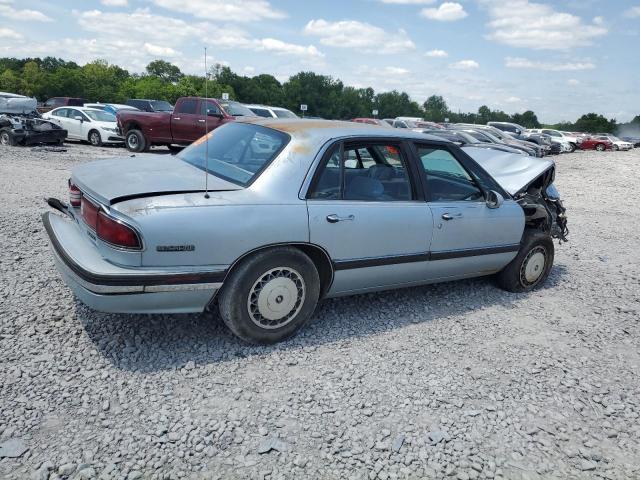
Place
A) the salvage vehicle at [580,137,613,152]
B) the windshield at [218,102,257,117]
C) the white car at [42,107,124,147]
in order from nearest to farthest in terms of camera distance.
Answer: the windshield at [218,102,257,117] → the white car at [42,107,124,147] → the salvage vehicle at [580,137,613,152]

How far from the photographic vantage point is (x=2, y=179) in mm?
8734

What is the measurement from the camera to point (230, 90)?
2351 inches

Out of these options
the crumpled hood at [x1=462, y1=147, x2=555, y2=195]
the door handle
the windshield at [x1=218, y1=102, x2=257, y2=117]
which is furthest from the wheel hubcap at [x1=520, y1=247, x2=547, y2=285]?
the windshield at [x1=218, y1=102, x2=257, y2=117]

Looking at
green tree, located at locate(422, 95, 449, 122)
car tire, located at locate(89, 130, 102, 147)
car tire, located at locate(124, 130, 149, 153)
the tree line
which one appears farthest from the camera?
green tree, located at locate(422, 95, 449, 122)

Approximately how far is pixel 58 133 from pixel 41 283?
13.8 metres

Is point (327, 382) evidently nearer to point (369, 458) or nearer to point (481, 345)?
point (369, 458)

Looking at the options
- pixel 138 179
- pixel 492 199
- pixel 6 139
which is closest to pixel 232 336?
pixel 138 179

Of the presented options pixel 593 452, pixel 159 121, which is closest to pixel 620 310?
pixel 593 452

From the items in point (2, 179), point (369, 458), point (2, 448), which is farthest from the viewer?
point (2, 179)

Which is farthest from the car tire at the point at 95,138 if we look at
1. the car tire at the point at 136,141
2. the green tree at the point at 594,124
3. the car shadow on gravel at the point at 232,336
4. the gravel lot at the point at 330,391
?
the green tree at the point at 594,124

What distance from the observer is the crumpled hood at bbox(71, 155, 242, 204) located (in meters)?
3.12

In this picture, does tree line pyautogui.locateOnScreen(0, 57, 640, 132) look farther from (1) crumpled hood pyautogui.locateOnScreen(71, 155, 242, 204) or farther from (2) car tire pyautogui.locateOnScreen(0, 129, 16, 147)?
(1) crumpled hood pyautogui.locateOnScreen(71, 155, 242, 204)

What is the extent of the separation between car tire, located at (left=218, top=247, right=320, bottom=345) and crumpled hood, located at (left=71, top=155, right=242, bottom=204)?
557mm

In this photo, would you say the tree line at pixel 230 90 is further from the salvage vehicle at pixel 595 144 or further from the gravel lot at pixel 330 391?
the salvage vehicle at pixel 595 144
